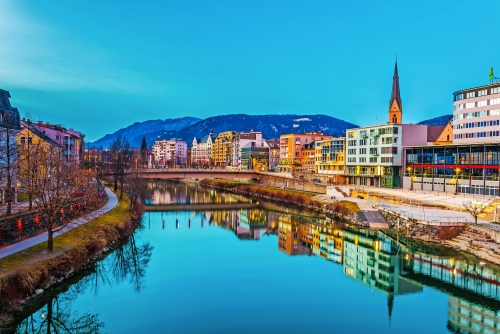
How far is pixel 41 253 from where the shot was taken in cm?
2633

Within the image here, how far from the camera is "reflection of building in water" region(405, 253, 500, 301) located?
27595mm

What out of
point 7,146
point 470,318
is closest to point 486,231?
point 470,318

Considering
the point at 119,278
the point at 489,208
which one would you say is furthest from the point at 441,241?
the point at 119,278

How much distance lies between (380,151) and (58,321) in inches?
2600

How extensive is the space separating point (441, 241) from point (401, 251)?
467 cm

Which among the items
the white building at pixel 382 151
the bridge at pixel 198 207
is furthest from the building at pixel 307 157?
the bridge at pixel 198 207

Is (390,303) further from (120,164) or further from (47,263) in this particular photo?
(120,164)

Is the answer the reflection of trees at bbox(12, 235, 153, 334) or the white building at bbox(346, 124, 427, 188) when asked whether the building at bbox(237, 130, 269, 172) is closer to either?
the white building at bbox(346, 124, 427, 188)

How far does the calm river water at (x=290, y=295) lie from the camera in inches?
882

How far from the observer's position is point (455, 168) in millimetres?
64062

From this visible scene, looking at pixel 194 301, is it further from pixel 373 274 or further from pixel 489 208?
pixel 489 208

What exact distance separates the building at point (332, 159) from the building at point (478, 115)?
26.0 metres

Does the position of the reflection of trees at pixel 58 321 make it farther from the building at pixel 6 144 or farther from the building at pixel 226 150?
the building at pixel 226 150

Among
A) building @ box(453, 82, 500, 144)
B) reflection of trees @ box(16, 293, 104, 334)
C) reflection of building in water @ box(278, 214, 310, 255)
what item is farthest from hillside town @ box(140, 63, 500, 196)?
reflection of trees @ box(16, 293, 104, 334)
